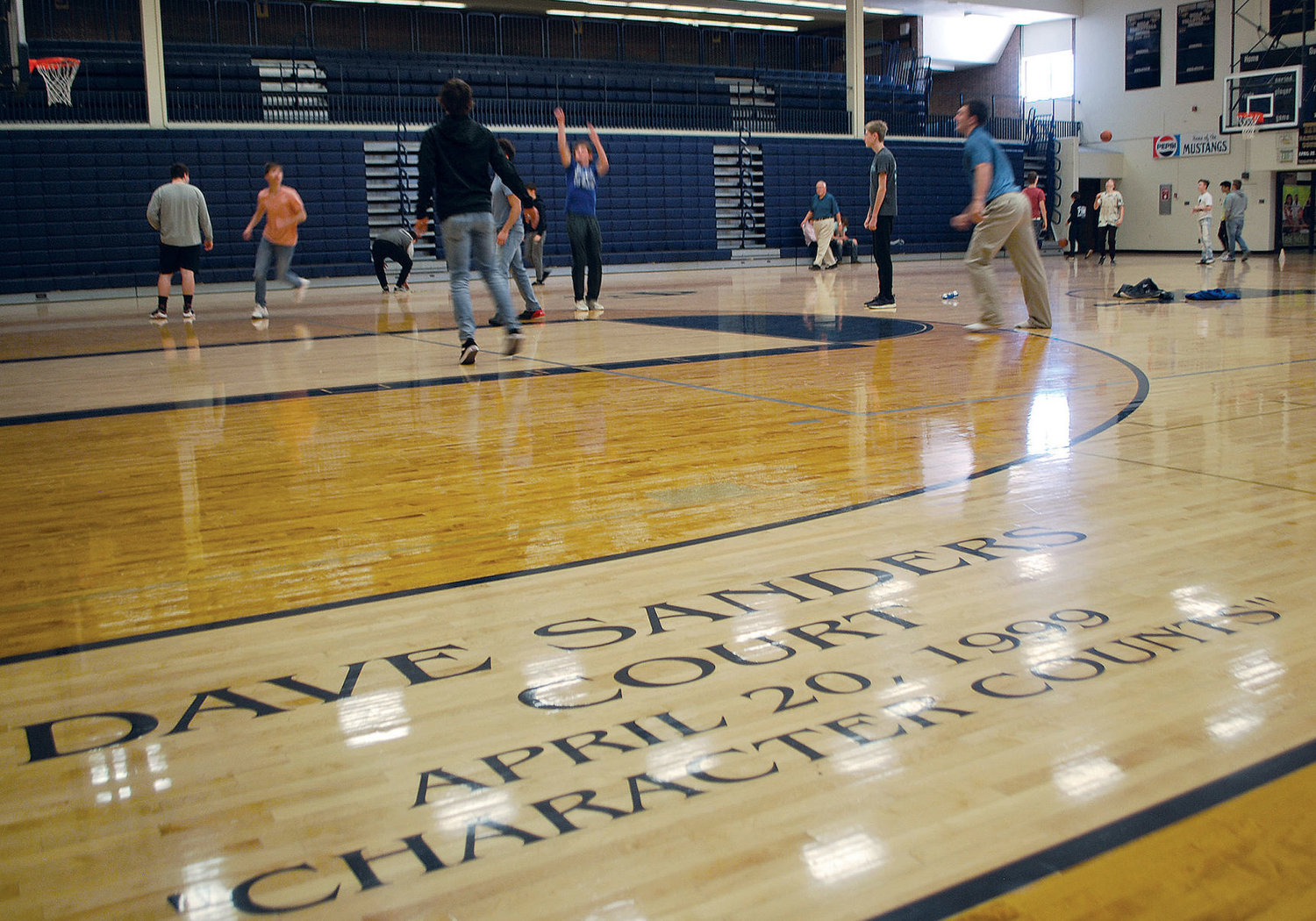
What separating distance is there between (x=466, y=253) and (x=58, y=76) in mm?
13860

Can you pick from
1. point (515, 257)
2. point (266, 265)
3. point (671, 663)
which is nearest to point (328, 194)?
point (266, 265)

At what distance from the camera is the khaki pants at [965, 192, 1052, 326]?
7648mm

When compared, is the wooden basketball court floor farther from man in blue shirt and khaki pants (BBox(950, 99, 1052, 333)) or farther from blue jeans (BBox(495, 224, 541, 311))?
blue jeans (BBox(495, 224, 541, 311))

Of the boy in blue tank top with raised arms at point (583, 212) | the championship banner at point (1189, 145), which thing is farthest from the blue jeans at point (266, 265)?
the championship banner at point (1189, 145)

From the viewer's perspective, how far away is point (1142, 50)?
26.8 metres

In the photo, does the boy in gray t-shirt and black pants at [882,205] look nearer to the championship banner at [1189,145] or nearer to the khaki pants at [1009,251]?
the khaki pants at [1009,251]

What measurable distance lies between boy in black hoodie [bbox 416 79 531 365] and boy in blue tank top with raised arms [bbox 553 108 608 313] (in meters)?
2.58

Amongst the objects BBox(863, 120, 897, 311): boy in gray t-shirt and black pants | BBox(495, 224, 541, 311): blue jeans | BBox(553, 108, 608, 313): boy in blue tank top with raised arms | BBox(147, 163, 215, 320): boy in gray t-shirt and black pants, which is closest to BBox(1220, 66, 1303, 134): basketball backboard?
BBox(863, 120, 897, 311): boy in gray t-shirt and black pants

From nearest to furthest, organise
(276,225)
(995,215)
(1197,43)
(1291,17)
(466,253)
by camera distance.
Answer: (466,253)
(995,215)
(276,225)
(1291,17)
(1197,43)

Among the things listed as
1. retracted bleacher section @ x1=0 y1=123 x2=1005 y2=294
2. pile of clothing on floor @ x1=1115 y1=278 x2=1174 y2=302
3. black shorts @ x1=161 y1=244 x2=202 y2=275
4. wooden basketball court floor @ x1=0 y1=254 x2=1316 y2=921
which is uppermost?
Answer: retracted bleacher section @ x1=0 y1=123 x2=1005 y2=294

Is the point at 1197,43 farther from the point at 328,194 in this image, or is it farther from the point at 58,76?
the point at 58,76

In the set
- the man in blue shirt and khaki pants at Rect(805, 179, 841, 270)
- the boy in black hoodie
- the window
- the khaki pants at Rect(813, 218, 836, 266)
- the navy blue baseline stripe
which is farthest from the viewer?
the window

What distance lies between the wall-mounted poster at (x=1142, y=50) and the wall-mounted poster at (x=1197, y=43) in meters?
0.55

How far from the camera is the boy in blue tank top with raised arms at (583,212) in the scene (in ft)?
30.7
